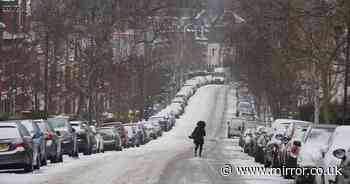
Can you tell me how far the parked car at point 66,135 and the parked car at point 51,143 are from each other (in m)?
3.22

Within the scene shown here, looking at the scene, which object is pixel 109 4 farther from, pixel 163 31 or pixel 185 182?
pixel 185 182

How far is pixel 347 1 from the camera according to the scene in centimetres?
3753

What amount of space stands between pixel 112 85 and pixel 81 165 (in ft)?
157

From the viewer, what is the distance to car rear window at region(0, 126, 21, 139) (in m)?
29.4

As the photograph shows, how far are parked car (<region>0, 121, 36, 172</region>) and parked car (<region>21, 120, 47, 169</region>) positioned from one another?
5.13 feet

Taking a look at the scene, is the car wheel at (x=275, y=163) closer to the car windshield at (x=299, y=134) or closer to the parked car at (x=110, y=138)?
the car windshield at (x=299, y=134)

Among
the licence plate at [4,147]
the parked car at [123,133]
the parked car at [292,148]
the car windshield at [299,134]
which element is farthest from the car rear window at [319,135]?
the parked car at [123,133]

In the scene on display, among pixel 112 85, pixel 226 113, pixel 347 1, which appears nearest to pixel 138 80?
pixel 112 85

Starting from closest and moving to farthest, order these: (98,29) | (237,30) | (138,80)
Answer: (98,29)
(237,30)
(138,80)

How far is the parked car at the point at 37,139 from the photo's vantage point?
32094 millimetres

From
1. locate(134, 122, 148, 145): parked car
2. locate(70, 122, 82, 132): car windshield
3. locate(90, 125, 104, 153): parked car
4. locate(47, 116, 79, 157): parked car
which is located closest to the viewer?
locate(47, 116, 79, 157): parked car

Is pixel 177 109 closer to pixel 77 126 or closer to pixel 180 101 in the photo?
pixel 180 101

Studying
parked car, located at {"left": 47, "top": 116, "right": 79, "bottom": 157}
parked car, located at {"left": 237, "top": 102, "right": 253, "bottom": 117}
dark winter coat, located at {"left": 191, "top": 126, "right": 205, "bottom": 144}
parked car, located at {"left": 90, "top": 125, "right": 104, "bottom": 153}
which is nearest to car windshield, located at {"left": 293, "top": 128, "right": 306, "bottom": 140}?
parked car, located at {"left": 47, "top": 116, "right": 79, "bottom": 157}

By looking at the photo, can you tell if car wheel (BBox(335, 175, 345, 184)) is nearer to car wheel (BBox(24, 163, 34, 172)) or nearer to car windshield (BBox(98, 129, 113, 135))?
car wheel (BBox(24, 163, 34, 172))
